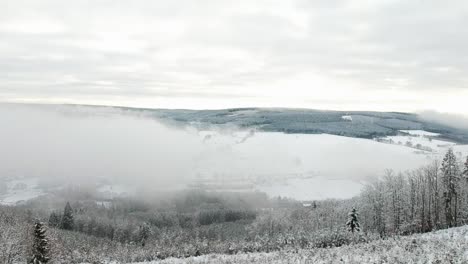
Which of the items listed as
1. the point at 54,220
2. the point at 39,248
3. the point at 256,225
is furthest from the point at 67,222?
the point at 39,248

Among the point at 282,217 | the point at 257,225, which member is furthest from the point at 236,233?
the point at 282,217

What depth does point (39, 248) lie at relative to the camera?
1902 inches

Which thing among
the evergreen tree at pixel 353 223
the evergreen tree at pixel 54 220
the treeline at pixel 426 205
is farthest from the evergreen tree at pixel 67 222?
the evergreen tree at pixel 353 223

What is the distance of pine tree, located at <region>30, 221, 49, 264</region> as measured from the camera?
48031 millimetres

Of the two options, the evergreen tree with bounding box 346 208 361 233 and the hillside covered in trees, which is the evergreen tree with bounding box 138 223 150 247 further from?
the evergreen tree with bounding box 346 208 361 233

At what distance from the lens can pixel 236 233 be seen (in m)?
144

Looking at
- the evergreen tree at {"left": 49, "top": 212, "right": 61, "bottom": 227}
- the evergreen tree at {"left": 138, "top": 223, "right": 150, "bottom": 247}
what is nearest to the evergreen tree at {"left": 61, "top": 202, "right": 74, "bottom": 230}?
the evergreen tree at {"left": 49, "top": 212, "right": 61, "bottom": 227}

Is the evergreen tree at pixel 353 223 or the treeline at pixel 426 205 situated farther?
the evergreen tree at pixel 353 223

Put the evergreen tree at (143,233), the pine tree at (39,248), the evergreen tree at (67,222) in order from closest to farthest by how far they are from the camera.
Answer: the pine tree at (39,248) < the evergreen tree at (143,233) < the evergreen tree at (67,222)

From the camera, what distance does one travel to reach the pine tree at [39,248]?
4803 cm

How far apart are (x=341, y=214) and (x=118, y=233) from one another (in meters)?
80.4

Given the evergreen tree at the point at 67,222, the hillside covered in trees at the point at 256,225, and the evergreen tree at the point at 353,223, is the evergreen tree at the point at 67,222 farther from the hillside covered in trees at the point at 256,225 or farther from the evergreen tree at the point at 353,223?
the evergreen tree at the point at 353,223

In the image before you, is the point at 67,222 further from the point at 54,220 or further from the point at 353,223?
the point at 353,223

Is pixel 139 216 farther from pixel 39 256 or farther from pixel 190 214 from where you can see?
pixel 39 256
